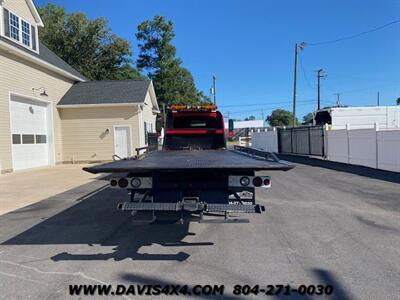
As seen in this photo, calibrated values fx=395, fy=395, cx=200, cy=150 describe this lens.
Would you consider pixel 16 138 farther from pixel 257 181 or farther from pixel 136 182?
pixel 257 181

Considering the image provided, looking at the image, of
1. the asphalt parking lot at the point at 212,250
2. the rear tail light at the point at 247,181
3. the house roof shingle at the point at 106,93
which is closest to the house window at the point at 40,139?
the house roof shingle at the point at 106,93

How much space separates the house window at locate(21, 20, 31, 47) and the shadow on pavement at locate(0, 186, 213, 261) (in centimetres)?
1490

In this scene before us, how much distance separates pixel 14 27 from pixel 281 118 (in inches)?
3766

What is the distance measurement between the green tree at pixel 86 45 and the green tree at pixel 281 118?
6418 centimetres

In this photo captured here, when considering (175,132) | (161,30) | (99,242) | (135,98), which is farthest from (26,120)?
(161,30)

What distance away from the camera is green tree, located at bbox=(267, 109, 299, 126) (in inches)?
4146

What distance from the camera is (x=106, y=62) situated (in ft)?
145

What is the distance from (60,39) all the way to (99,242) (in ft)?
137

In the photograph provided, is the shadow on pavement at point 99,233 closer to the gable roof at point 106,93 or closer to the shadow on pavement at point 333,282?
the shadow on pavement at point 333,282

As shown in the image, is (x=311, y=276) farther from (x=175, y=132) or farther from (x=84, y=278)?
(x=175, y=132)

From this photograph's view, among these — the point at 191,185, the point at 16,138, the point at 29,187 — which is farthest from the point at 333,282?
the point at 16,138

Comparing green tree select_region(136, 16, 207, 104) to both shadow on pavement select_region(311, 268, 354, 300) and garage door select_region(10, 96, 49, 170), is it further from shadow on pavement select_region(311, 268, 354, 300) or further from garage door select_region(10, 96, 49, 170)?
shadow on pavement select_region(311, 268, 354, 300)

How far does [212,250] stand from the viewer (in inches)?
225

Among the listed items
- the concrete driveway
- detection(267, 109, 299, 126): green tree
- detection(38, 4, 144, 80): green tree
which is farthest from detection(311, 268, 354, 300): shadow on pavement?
detection(267, 109, 299, 126): green tree
